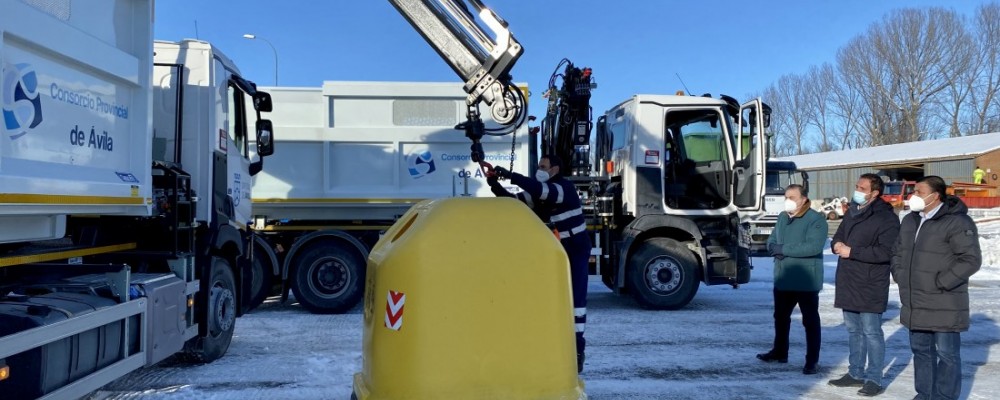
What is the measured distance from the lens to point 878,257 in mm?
4988

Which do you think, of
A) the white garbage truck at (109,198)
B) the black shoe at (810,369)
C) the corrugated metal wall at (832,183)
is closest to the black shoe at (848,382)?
the black shoe at (810,369)

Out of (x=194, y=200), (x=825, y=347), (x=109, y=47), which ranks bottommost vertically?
(x=825, y=347)

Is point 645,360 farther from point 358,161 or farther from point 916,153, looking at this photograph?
point 916,153

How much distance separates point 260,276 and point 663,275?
503 cm

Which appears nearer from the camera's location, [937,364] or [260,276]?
[937,364]

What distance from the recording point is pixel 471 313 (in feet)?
8.75

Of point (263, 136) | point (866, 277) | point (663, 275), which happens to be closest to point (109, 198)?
point (263, 136)

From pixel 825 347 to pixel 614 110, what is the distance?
→ 4388 mm

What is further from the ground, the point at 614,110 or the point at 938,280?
the point at 614,110

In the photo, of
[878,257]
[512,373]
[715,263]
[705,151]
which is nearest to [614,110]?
[705,151]

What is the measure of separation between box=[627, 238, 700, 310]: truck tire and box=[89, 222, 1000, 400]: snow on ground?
0.21 meters

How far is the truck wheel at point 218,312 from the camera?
5.62 m

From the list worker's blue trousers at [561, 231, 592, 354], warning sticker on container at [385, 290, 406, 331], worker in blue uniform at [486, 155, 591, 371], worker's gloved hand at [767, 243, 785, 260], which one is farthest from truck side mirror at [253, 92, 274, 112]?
worker's gloved hand at [767, 243, 785, 260]

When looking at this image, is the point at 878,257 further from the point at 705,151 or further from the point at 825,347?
the point at 705,151
